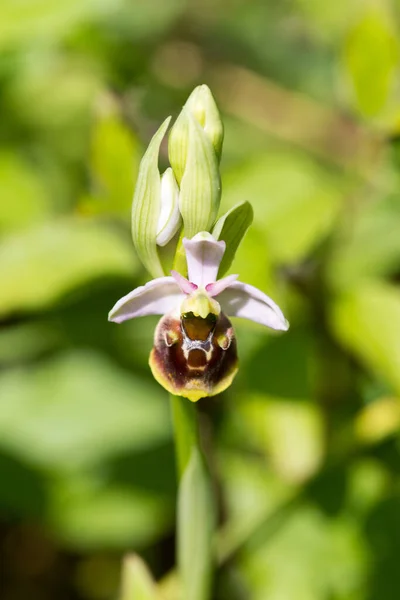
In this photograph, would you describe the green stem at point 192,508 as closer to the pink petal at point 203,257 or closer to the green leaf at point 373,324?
the pink petal at point 203,257

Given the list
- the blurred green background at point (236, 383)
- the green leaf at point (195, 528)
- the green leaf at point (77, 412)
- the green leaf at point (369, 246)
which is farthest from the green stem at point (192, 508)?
the green leaf at point (369, 246)

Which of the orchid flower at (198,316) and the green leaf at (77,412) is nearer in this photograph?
the orchid flower at (198,316)

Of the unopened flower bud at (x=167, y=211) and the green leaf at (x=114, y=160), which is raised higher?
the green leaf at (x=114, y=160)

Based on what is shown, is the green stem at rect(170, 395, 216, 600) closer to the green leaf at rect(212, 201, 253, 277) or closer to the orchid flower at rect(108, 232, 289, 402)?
the orchid flower at rect(108, 232, 289, 402)

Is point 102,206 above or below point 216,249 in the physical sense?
above

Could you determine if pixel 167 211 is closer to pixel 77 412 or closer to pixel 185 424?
pixel 185 424

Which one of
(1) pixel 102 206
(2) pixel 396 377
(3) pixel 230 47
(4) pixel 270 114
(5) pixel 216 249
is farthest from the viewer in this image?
(3) pixel 230 47

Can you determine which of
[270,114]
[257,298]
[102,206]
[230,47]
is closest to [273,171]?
[102,206]

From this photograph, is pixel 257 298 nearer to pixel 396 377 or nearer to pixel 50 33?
pixel 396 377
